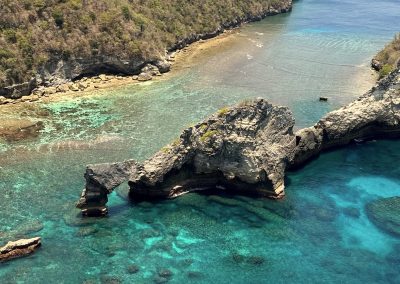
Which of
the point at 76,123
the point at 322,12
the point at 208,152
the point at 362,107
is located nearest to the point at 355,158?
the point at 362,107

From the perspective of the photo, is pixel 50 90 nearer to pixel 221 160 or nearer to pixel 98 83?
pixel 98 83

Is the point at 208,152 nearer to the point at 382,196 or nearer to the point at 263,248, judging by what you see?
the point at 263,248

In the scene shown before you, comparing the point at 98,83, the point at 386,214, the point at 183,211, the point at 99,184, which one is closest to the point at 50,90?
the point at 98,83

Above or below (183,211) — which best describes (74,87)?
above

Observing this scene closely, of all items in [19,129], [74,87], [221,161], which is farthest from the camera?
[74,87]

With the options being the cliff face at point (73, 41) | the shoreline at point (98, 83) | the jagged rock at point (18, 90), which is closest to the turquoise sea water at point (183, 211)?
the shoreline at point (98, 83)

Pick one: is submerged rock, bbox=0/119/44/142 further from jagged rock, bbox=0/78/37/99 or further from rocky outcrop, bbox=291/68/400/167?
rocky outcrop, bbox=291/68/400/167

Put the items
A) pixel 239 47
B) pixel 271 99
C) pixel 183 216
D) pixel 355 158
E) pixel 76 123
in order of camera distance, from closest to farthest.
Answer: pixel 183 216 < pixel 355 158 < pixel 76 123 < pixel 271 99 < pixel 239 47

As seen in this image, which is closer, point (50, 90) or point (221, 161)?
point (221, 161)

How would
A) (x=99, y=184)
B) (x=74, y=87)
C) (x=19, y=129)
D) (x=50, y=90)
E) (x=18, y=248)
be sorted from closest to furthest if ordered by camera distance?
(x=18, y=248), (x=99, y=184), (x=19, y=129), (x=50, y=90), (x=74, y=87)
